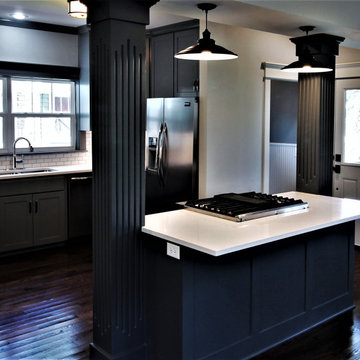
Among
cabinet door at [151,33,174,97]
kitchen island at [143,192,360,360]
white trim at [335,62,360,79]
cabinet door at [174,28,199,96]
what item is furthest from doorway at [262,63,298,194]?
kitchen island at [143,192,360,360]

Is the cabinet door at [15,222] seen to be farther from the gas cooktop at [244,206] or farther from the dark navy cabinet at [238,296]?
the dark navy cabinet at [238,296]

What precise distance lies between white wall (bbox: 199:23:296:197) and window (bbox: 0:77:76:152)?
200 centimetres

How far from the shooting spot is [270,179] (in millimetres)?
6098

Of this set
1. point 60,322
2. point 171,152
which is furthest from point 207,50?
point 171,152

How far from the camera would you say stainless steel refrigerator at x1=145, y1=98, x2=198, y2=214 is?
5.09 meters

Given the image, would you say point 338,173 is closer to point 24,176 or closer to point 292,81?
point 292,81

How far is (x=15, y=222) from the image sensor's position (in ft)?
17.2

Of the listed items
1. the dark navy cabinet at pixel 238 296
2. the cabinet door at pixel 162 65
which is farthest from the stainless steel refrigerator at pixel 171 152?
the dark navy cabinet at pixel 238 296

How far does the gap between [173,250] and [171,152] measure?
253 centimetres

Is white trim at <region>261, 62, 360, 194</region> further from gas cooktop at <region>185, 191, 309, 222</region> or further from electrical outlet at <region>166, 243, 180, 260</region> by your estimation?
electrical outlet at <region>166, 243, 180, 260</region>

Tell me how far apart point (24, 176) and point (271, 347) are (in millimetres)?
3123

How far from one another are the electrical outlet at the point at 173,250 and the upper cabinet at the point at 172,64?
259 cm

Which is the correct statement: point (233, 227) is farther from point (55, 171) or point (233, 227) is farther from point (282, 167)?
point (282, 167)

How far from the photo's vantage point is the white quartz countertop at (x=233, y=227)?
269 centimetres
